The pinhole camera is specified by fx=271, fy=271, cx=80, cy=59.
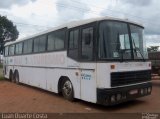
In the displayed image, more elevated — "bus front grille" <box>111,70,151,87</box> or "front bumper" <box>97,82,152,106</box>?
"bus front grille" <box>111,70,151,87</box>

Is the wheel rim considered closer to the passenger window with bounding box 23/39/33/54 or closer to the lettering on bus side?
the lettering on bus side

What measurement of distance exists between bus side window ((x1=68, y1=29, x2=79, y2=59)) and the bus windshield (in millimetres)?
1482

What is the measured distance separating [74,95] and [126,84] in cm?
215

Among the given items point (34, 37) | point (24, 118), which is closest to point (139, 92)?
point (24, 118)

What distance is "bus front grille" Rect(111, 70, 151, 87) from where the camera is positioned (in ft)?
28.6

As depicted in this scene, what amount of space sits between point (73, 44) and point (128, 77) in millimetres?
2462

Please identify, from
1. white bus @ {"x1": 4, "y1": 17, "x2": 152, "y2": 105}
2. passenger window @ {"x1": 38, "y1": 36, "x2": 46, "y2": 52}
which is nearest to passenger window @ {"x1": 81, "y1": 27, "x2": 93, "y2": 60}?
white bus @ {"x1": 4, "y1": 17, "x2": 152, "y2": 105}

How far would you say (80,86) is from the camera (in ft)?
31.8

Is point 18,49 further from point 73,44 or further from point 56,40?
point 73,44

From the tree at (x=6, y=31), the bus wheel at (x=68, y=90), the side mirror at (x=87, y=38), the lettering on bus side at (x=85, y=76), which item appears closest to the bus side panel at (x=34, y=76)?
the bus wheel at (x=68, y=90)

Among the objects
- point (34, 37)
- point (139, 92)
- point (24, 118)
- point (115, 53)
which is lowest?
point (24, 118)

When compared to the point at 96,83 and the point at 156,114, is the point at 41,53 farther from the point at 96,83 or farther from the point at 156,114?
the point at 156,114

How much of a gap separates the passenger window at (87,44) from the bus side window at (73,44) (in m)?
0.51

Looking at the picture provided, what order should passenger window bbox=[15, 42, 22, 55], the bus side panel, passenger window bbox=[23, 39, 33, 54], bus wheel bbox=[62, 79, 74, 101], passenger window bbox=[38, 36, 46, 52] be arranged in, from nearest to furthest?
bus wheel bbox=[62, 79, 74, 101] → passenger window bbox=[38, 36, 46, 52] → the bus side panel → passenger window bbox=[23, 39, 33, 54] → passenger window bbox=[15, 42, 22, 55]
